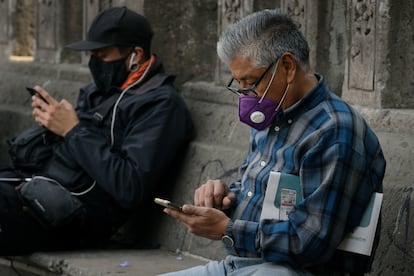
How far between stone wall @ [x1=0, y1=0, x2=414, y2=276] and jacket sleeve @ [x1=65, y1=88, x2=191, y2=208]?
9.7 inches

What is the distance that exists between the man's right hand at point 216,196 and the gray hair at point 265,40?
0.44 m

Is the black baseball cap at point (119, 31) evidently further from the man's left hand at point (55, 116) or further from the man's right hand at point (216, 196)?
the man's right hand at point (216, 196)

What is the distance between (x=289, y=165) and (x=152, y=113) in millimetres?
1573

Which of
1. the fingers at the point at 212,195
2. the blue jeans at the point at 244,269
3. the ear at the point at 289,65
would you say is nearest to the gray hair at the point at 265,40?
the ear at the point at 289,65

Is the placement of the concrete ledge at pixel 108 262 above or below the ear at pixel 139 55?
below

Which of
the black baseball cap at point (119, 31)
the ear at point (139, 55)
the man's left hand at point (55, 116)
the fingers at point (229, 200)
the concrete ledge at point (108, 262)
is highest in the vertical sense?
the black baseball cap at point (119, 31)

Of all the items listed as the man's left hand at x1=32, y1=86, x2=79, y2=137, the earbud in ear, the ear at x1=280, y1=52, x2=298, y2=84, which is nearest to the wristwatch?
the ear at x1=280, y1=52, x2=298, y2=84

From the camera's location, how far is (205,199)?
4.07 meters

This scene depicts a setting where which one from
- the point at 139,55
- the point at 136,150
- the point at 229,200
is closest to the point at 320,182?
the point at 229,200

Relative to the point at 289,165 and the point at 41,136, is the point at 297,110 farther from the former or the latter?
the point at 41,136

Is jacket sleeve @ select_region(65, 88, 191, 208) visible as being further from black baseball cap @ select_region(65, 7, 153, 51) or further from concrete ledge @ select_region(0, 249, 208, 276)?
black baseball cap @ select_region(65, 7, 153, 51)

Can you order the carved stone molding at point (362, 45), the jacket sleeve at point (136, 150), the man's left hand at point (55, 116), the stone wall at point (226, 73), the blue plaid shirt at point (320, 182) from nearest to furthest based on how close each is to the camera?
the blue plaid shirt at point (320, 182) → the stone wall at point (226, 73) → the carved stone molding at point (362, 45) → the jacket sleeve at point (136, 150) → the man's left hand at point (55, 116)

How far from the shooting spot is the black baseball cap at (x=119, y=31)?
5.54 meters

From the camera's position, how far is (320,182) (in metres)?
3.67
